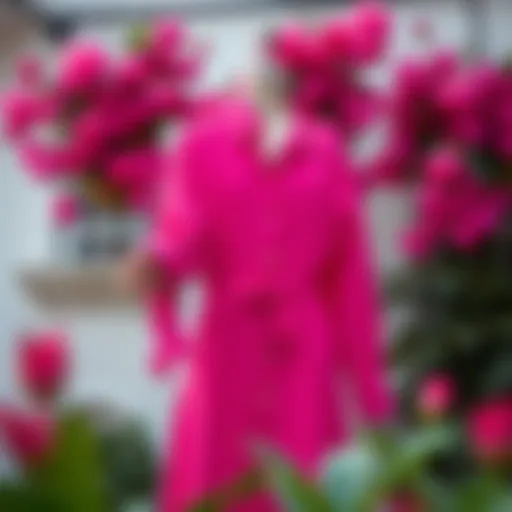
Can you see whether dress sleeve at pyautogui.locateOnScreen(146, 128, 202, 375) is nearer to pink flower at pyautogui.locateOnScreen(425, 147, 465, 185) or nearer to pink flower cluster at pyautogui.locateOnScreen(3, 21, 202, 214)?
pink flower cluster at pyautogui.locateOnScreen(3, 21, 202, 214)

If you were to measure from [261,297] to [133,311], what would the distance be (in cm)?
70

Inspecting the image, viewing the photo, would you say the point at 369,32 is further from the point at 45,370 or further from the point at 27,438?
the point at 27,438

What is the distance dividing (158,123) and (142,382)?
0.54 m

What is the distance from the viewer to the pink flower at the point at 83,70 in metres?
2.15

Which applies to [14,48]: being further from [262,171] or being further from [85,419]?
[85,419]

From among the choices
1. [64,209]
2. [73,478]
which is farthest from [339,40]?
[73,478]

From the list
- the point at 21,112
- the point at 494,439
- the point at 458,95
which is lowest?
the point at 494,439

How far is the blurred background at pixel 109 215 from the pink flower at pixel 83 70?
0.66 ft

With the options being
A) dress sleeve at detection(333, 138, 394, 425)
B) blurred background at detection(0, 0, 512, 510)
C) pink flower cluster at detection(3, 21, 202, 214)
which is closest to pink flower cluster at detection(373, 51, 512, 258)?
blurred background at detection(0, 0, 512, 510)

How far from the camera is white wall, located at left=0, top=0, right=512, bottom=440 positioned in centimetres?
234

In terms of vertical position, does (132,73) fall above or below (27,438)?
above

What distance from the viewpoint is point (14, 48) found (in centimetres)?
256

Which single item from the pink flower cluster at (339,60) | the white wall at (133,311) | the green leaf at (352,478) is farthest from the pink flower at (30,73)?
the green leaf at (352,478)

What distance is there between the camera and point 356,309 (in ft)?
A: 6.22
